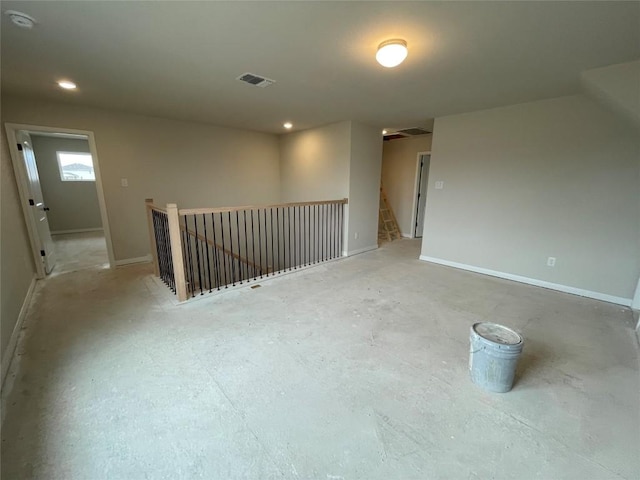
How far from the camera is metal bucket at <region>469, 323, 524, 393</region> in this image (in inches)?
66.6

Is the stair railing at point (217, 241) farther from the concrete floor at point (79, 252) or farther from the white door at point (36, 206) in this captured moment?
the white door at point (36, 206)

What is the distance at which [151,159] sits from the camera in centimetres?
449

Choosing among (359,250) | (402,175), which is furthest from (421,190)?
(359,250)

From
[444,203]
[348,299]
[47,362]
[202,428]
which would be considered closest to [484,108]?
[444,203]

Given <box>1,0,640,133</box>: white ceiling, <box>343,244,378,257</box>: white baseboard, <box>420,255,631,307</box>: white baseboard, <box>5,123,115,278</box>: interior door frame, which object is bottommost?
<box>420,255,631,307</box>: white baseboard

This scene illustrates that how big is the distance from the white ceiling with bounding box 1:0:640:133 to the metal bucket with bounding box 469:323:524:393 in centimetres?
210

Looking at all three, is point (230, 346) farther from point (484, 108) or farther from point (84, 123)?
point (484, 108)

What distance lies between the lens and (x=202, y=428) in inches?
59.5

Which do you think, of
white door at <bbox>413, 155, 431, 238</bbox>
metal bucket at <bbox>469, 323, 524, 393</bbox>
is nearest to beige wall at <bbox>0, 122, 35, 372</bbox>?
metal bucket at <bbox>469, 323, 524, 393</bbox>

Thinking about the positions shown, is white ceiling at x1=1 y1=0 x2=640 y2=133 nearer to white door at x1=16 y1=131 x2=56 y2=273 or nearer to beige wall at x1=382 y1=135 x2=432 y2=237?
white door at x1=16 y1=131 x2=56 y2=273

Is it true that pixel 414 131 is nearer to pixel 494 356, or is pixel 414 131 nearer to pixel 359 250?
pixel 359 250

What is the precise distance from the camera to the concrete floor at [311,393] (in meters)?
1.34

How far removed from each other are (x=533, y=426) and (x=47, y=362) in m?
3.42

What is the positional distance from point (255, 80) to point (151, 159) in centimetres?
274
